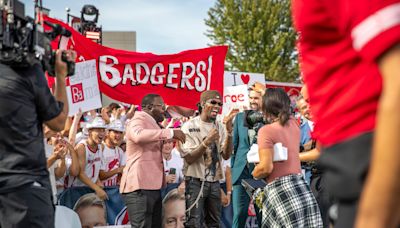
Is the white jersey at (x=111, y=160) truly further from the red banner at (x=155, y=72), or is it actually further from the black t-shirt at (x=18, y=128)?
the black t-shirt at (x=18, y=128)

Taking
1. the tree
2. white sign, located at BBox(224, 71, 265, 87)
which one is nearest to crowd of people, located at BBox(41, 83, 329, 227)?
white sign, located at BBox(224, 71, 265, 87)

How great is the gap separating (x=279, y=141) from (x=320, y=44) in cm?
384

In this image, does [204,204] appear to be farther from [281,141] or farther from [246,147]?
[281,141]

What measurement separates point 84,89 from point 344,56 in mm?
7637

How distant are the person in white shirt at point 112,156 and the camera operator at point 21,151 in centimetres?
499

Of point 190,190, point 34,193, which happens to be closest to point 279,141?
point 34,193

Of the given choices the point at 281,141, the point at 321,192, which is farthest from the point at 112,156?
the point at 281,141

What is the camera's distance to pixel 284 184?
17.9 ft

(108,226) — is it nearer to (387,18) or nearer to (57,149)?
(57,149)

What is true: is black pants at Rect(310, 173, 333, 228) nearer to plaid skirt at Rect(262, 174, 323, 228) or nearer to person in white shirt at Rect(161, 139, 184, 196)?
plaid skirt at Rect(262, 174, 323, 228)

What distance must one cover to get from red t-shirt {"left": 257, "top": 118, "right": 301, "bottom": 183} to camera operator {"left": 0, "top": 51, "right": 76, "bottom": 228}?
2279mm

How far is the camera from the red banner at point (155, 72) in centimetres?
1005

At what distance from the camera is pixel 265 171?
5.38 m

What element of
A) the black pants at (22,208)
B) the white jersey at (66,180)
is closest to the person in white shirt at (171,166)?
the white jersey at (66,180)
